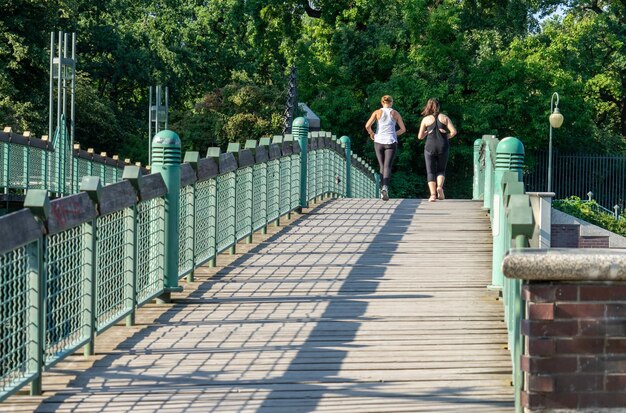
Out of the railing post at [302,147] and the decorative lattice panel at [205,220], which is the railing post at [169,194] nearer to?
the decorative lattice panel at [205,220]

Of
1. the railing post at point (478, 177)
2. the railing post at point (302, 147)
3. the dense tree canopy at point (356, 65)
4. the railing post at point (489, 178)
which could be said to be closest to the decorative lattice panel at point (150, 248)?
the railing post at point (489, 178)

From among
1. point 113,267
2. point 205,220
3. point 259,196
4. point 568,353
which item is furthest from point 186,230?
point 568,353

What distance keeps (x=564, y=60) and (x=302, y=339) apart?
5215cm

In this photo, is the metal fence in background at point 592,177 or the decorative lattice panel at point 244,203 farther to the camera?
the metal fence in background at point 592,177

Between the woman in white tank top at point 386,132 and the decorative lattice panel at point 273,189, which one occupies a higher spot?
the woman in white tank top at point 386,132

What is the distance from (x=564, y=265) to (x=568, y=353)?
464mm

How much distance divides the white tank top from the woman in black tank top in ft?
2.18

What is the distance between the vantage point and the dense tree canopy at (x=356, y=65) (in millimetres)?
54625

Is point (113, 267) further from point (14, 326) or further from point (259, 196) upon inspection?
point (259, 196)

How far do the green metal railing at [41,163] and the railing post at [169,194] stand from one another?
14.8 m

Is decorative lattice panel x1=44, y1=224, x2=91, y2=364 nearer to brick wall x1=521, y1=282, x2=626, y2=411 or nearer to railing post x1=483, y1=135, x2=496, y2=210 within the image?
brick wall x1=521, y1=282, x2=626, y2=411

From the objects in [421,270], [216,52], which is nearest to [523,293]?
[421,270]

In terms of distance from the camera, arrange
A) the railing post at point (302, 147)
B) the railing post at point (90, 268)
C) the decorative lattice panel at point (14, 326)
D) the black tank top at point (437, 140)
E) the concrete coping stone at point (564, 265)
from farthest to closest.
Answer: the black tank top at point (437, 140)
the railing post at point (302, 147)
the railing post at point (90, 268)
the decorative lattice panel at point (14, 326)
the concrete coping stone at point (564, 265)

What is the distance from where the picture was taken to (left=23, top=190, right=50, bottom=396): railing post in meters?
7.73
